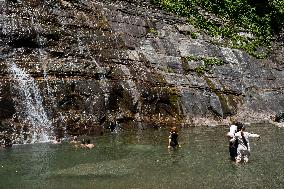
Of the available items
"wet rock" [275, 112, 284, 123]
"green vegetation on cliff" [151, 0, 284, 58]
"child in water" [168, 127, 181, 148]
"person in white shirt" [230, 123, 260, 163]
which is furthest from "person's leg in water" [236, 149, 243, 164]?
"green vegetation on cliff" [151, 0, 284, 58]

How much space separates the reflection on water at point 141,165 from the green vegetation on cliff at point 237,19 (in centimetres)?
2049

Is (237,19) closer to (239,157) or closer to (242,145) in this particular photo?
(242,145)

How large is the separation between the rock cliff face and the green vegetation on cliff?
6.33 ft

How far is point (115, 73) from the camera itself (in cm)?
3491

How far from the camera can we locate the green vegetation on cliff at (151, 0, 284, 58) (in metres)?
47.5

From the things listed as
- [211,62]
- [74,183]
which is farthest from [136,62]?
[74,183]

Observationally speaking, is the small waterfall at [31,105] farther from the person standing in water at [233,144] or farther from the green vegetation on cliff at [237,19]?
the green vegetation on cliff at [237,19]

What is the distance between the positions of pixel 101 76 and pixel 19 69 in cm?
580

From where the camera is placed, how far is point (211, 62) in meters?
42.2

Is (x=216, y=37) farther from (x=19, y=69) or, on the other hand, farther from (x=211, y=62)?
(x=19, y=69)

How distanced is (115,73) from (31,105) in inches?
280

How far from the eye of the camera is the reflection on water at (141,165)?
16.7 m

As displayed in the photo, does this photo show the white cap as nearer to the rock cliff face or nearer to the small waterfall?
the rock cliff face

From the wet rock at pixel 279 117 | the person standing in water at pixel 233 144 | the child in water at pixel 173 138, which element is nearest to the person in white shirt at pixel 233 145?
the person standing in water at pixel 233 144
